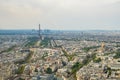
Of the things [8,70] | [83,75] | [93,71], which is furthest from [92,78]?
[8,70]

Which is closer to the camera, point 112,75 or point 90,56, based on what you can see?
point 112,75

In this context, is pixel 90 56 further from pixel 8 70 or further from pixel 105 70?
pixel 8 70

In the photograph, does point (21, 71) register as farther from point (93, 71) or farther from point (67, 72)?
point (93, 71)

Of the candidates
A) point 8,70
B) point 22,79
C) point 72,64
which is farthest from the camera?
point 72,64

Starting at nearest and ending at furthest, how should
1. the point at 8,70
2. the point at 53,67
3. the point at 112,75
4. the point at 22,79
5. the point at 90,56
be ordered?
1. the point at 22,79
2. the point at 112,75
3. the point at 8,70
4. the point at 53,67
5. the point at 90,56

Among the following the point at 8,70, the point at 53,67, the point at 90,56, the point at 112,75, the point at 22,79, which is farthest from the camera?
the point at 90,56

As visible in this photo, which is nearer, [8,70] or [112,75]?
[112,75]

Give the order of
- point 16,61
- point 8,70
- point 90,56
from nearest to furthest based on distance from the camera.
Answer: point 8,70
point 16,61
point 90,56

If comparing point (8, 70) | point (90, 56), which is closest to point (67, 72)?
point (8, 70)

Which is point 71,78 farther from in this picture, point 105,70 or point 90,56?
point 90,56
